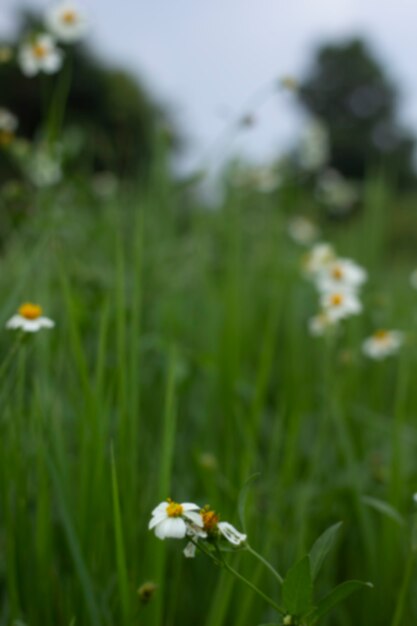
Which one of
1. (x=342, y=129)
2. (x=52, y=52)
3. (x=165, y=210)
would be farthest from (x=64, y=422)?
(x=342, y=129)

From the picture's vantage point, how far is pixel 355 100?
65.3 ft

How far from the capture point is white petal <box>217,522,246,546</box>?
21.7 inches

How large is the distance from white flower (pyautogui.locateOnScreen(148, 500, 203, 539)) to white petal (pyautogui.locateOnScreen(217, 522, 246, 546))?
0.05 feet

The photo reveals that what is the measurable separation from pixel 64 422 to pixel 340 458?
16.6 inches

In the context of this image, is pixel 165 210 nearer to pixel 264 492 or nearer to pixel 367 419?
pixel 367 419

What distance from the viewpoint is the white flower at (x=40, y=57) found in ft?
4.74

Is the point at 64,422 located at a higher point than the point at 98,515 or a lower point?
higher

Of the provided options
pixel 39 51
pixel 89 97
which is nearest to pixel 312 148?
pixel 39 51

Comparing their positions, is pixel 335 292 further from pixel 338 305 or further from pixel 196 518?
pixel 196 518

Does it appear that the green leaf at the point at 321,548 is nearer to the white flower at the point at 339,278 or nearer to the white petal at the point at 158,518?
the white petal at the point at 158,518

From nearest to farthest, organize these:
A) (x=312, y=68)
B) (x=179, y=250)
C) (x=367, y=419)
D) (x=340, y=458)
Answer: (x=340, y=458) < (x=367, y=419) < (x=179, y=250) < (x=312, y=68)

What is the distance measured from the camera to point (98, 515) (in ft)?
2.68

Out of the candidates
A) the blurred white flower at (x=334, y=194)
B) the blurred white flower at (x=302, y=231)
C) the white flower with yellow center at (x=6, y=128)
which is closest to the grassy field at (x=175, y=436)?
the white flower with yellow center at (x=6, y=128)

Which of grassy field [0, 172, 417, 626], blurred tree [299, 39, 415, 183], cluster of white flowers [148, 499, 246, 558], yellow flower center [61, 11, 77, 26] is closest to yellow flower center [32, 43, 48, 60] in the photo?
yellow flower center [61, 11, 77, 26]
